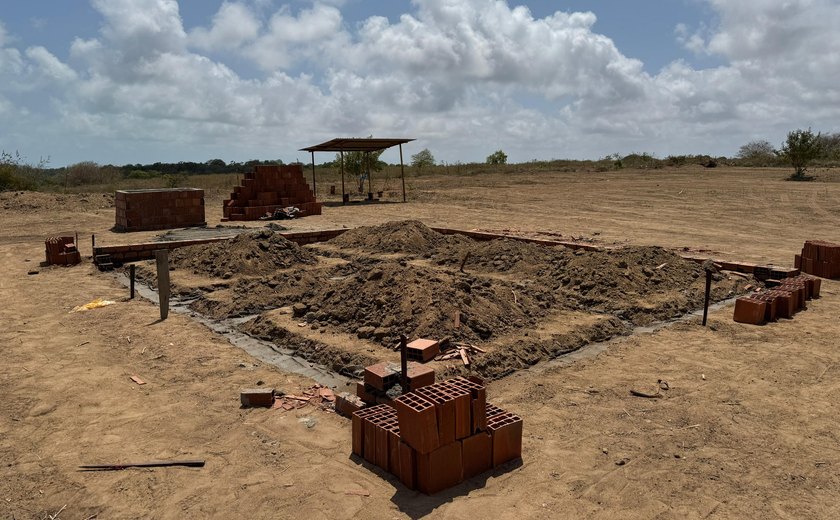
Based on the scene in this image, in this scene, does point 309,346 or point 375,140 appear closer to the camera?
point 309,346

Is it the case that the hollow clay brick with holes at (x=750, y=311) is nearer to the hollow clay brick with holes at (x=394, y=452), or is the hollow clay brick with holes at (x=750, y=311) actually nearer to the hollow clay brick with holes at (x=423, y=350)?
the hollow clay brick with holes at (x=423, y=350)

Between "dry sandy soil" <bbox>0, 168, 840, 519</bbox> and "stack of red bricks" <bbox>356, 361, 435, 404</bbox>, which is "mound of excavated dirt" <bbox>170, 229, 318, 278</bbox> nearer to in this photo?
"dry sandy soil" <bbox>0, 168, 840, 519</bbox>

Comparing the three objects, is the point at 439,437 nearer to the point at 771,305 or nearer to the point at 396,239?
the point at 771,305

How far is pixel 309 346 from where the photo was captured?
243 inches

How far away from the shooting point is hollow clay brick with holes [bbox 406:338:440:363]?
5.49 meters

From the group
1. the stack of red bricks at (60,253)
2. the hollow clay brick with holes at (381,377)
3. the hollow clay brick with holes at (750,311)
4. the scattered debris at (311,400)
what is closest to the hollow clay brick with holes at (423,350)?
the hollow clay brick with holes at (381,377)

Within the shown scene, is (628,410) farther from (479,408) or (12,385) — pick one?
(12,385)

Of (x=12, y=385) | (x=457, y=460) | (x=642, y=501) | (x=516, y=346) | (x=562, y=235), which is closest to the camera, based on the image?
(x=642, y=501)

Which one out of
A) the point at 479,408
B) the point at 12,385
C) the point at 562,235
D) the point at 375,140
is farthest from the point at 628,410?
the point at 375,140

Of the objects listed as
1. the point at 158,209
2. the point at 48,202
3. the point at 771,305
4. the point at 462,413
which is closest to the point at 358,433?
the point at 462,413

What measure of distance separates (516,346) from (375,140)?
18415 millimetres

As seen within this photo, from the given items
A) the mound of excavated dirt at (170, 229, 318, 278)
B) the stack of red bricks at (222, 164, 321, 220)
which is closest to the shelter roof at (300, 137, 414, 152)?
the stack of red bricks at (222, 164, 321, 220)

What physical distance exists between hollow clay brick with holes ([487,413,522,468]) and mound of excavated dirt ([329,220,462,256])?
777 cm

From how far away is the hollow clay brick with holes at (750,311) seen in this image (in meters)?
6.86
